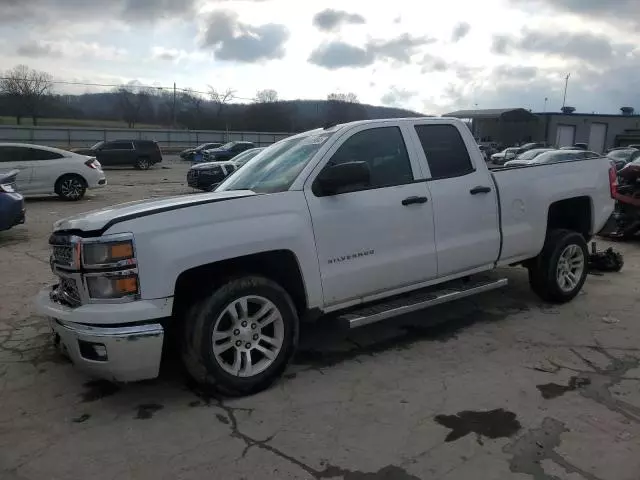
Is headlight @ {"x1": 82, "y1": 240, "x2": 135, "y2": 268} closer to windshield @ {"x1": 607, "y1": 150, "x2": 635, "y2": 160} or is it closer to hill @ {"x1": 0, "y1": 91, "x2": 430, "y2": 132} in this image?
windshield @ {"x1": 607, "y1": 150, "x2": 635, "y2": 160}

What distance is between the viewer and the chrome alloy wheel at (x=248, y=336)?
153 inches

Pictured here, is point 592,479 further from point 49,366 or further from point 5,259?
point 5,259

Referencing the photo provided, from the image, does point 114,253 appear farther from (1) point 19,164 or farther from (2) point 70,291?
(1) point 19,164

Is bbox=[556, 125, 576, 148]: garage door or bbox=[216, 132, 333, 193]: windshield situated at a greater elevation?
bbox=[556, 125, 576, 148]: garage door

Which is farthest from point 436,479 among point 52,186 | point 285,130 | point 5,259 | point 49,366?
point 285,130

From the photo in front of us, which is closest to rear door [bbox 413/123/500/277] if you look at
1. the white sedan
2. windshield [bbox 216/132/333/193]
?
windshield [bbox 216/132/333/193]

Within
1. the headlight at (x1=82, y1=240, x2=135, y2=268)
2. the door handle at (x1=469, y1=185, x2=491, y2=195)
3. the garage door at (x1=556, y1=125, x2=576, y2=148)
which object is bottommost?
the headlight at (x1=82, y1=240, x2=135, y2=268)

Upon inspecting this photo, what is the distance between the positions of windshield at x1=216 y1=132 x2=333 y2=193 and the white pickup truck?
16mm

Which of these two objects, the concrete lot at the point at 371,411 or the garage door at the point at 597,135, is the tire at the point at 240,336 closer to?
the concrete lot at the point at 371,411

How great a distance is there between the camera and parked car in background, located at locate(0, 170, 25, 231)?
965 cm

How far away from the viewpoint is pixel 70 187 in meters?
16.5

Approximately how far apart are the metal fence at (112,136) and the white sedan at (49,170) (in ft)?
106

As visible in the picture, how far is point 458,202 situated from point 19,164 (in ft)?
46.7

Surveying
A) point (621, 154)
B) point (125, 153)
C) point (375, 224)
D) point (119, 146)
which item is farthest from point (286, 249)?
point (119, 146)
